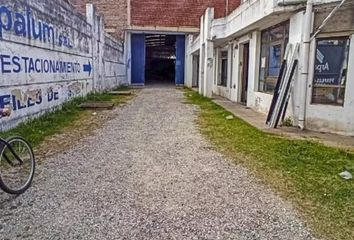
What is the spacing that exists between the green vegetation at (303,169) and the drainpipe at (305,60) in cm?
116

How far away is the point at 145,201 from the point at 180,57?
2571cm

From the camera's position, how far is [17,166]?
4281 millimetres

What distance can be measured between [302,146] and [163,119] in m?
4.42

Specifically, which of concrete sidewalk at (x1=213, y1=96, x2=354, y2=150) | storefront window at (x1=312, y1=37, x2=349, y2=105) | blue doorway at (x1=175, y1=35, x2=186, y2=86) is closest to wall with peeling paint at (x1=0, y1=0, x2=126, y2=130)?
concrete sidewalk at (x1=213, y1=96, x2=354, y2=150)

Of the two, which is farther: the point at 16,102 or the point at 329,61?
the point at 329,61

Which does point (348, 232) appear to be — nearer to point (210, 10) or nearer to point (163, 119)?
point (163, 119)

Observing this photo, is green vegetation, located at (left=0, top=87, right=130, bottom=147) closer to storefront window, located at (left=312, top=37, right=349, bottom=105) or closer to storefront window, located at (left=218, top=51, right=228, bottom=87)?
storefront window, located at (left=312, top=37, right=349, bottom=105)

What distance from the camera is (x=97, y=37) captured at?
1517cm

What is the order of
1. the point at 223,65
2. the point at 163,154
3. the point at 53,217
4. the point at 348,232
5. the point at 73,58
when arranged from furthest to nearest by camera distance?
the point at 223,65, the point at 73,58, the point at 163,154, the point at 53,217, the point at 348,232

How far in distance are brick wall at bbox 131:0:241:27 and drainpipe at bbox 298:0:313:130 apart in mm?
18994

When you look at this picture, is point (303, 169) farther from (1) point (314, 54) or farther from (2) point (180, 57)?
(2) point (180, 57)

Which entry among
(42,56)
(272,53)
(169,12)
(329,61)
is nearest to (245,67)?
(272,53)

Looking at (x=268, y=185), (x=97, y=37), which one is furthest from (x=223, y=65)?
(x=268, y=185)

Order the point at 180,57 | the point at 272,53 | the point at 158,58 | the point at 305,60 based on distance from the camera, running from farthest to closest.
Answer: the point at 158,58 → the point at 180,57 → the point at 272,53 → the point at 305,60
